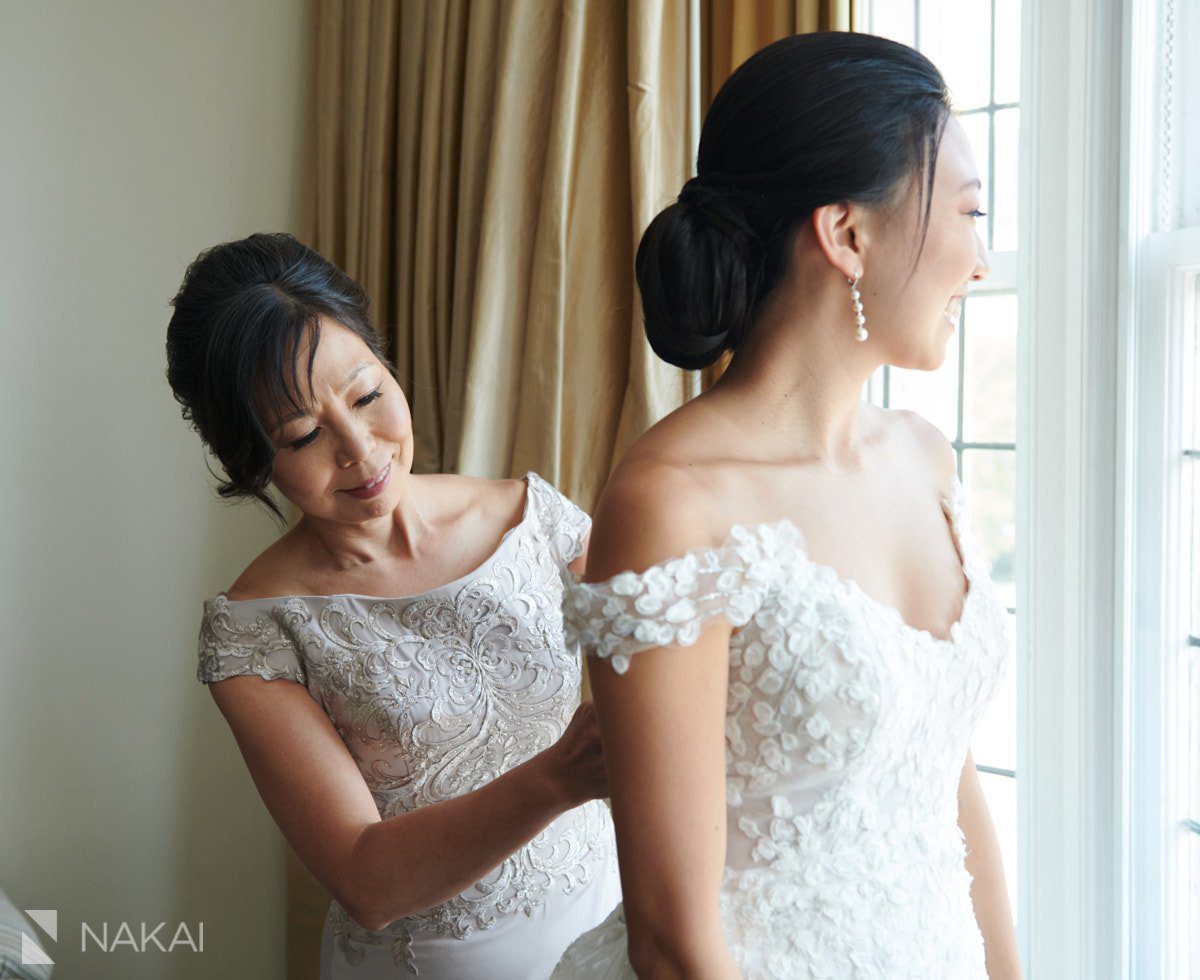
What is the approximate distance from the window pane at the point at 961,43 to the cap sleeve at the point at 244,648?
1.50 metres

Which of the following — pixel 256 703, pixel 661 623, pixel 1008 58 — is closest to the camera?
pixel 661 623

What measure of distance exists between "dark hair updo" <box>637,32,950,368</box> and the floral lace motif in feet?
2.24

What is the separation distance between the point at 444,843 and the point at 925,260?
809 millimetres

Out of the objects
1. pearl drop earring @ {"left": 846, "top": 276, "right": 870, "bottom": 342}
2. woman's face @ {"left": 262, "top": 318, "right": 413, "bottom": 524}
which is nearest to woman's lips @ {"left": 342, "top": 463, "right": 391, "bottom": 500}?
woman's face @ {"left": 262, "top": 318, "right": 413, "bottom": 524}

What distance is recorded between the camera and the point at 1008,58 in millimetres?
2068

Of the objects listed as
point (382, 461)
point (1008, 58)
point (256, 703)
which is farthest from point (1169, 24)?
point (256, 703)

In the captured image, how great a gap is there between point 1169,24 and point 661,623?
1.44 meters

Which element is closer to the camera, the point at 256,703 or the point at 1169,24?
the point at 256,703

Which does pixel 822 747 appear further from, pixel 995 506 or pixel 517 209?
pixel 517 209

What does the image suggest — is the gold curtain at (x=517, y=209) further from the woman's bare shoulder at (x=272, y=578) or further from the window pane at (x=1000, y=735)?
the window pane at (x=1000, y=735)

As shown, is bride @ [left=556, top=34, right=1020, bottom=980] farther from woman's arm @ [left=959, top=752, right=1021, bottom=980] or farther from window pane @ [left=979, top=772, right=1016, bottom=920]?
window pane @ [left=979, top=772, right=1016, bottom=920]

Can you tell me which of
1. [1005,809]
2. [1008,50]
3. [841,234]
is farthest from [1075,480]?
[841,234]

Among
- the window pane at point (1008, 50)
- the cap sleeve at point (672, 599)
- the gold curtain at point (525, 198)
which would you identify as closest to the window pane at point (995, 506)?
the gold curtain at point (525, 198)

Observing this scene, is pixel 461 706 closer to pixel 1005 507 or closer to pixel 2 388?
pixel 1005 507
